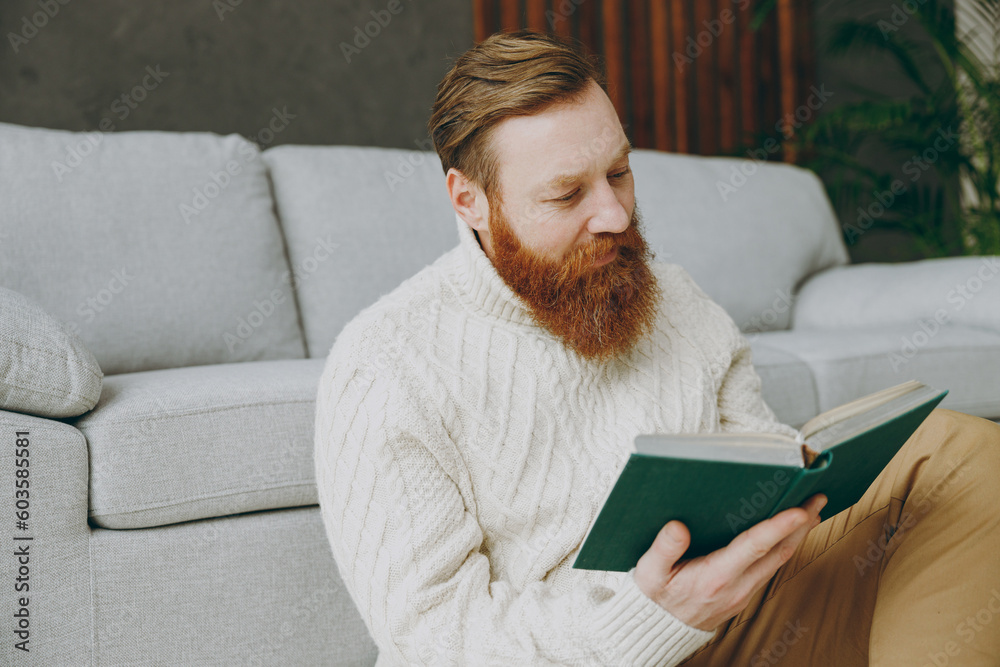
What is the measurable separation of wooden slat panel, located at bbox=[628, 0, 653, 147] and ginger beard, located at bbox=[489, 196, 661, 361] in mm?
2325

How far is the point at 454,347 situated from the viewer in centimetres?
94

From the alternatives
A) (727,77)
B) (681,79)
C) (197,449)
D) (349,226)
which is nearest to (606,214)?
(197,449)

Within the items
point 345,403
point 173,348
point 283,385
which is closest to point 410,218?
point 173,348

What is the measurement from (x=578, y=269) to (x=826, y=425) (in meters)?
0.37

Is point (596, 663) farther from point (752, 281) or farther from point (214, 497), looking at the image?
point (752, 281)

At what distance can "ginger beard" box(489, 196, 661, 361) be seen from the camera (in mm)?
955

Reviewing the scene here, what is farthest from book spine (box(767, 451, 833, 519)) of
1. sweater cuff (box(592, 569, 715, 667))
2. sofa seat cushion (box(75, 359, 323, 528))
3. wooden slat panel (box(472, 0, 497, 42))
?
wooden slat panel (box(472, 0, 497, 42))

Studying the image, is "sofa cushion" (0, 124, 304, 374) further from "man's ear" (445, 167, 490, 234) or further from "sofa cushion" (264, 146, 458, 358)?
"man's ear" (445, 167, 490, 234)

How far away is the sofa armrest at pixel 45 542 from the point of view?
0.96 m

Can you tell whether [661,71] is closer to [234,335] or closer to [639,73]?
[639,73]

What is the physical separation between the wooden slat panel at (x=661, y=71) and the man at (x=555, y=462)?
2.29 meters

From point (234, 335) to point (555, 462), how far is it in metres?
0.93

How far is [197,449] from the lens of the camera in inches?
43.7

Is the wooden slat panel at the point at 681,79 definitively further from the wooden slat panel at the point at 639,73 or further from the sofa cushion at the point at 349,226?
the sofa cushion at the point at 349,226
